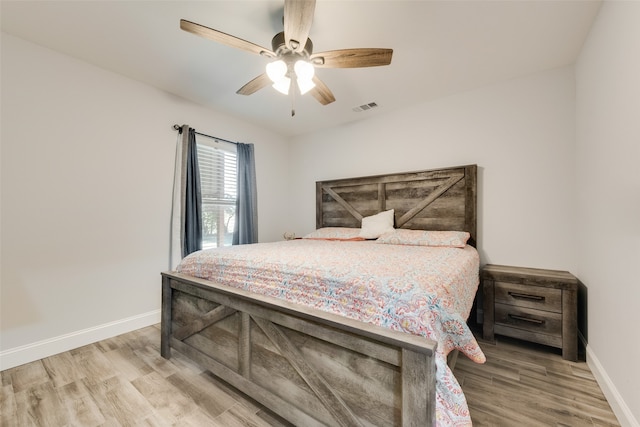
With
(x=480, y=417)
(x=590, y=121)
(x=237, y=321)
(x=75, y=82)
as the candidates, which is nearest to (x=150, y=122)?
(x=75, y=82)

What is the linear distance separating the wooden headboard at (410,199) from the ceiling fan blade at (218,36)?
2.17 metres

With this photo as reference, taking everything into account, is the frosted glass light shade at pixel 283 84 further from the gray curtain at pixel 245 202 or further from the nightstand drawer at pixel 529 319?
the nightstand drawer at pixel 529 319

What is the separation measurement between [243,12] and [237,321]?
2.11 metres

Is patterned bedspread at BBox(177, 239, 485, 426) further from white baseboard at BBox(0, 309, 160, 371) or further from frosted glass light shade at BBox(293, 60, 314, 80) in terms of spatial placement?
white baseboard at BBox(0, 309, 160, 371)

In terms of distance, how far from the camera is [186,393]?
1.73 m

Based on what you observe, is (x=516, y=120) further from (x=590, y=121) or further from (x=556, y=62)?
(x=590, y=121)

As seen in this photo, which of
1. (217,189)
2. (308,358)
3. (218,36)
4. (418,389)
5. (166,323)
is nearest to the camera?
(418,389)

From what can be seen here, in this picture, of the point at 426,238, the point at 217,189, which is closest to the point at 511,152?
the point at 426,238

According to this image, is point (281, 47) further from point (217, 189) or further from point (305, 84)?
point (217, 189)

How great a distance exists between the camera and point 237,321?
5.51ft

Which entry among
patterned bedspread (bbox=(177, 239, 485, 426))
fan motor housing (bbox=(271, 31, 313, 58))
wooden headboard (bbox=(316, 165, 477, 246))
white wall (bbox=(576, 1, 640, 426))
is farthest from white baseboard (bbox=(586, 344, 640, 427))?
fan motor housing (bbox=(271, 31, 313, 58))

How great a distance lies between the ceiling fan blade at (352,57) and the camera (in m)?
1.77

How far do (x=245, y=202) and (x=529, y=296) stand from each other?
335 centimetres

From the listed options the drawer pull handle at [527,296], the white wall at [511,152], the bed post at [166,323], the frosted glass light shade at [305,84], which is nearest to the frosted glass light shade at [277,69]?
the frosted glass light shade at [305,84]
